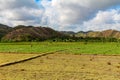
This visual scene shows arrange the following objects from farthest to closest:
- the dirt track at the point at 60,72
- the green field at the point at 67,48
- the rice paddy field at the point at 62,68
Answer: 1. the green field at the point at 67,48
2. the rice paddy field at the point at 62,68
3. the dirt track at the point at 60,72

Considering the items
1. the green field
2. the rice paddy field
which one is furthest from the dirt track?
the green field

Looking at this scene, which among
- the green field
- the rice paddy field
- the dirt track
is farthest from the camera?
the green field

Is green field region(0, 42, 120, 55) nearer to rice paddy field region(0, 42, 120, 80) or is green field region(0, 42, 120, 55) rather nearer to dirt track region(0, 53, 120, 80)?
rice paddy field region(0, 42, 120, 80)

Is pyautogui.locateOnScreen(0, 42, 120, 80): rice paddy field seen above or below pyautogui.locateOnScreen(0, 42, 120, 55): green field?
below

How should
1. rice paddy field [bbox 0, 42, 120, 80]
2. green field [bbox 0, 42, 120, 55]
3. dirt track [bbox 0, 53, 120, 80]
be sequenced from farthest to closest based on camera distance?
green field [bbox 0, 42, 120, 55], rice paddy field [bbox 0, 42, 120, 80], dirt track [bbox 0, 53, 120, 80]

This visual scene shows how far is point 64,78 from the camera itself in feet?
49.0

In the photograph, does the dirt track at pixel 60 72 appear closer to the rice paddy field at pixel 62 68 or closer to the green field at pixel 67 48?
the rice paddy field at pixel 62 68

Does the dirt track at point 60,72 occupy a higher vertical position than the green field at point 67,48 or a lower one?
lower

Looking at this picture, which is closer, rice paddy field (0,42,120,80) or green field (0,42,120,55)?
rice paddy field (0,42,120,80)

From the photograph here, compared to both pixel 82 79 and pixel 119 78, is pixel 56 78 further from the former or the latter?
pixel 119 78

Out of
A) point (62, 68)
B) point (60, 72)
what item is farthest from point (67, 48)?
point (60, 72)

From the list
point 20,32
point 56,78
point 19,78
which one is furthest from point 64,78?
point 20,32

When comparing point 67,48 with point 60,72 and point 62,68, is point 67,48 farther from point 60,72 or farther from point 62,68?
point 60,72

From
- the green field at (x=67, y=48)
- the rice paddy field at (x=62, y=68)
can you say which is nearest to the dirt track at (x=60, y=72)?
the rice paddy field at (x=62, y=68)
